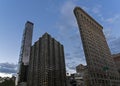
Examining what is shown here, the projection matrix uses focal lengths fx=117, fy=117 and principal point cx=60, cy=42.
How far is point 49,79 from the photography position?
113 m

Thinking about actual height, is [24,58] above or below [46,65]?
above

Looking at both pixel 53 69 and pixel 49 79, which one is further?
pixel 53 69

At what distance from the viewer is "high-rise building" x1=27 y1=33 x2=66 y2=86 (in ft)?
379

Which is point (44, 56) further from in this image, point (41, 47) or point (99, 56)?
point (99, 56)

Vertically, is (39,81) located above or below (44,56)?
below

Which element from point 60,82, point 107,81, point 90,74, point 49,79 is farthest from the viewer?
point 60,82

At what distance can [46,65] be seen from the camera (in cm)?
11931

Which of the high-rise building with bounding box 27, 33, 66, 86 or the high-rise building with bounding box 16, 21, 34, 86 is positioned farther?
the high-rise building with bounding box 16, 21, 34, 86

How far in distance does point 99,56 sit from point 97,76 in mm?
17613

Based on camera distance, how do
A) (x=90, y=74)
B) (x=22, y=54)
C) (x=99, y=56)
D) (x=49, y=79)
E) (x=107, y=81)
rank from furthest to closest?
(x=22, y=54) < (x=49, y=79) < (x=99, y=56) < (x=107, y=81) < (x=90, y=74)

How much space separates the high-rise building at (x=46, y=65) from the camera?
116 metres

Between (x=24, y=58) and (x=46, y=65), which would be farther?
(x=24, y=58)

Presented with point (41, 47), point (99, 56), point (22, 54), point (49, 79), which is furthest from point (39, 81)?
point (22, 54)

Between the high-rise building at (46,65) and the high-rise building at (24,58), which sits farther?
the high-rise building at (24,58)
